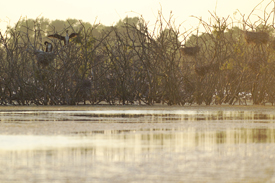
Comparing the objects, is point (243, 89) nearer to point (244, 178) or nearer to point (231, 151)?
point (231, 151)

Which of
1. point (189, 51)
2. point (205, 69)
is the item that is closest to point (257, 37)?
point (205, 69)

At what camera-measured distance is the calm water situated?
632 centimetres

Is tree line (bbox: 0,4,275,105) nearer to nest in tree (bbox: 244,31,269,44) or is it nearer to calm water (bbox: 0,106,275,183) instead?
nest in tree (bbox: 244,31,269,44)

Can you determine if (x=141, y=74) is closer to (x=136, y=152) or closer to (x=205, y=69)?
(x=205, y=69)

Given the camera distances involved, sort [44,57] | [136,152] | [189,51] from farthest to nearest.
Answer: [189,51], [44,57], [136,152]

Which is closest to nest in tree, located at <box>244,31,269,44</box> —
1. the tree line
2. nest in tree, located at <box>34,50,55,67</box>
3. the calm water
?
the tree line

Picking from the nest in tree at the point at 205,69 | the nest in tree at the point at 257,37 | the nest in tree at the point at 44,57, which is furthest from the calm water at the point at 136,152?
the nest in tree at the point at 257,37

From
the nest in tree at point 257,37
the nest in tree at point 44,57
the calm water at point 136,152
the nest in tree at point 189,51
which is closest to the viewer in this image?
the calm water at point 136,152

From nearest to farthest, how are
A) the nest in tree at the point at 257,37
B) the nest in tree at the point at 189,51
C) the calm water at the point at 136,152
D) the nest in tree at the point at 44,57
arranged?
the calm water at the point at 136,152 → the nest in tree at the point at 257,37 → the nest in tree at the point at 44,57 → the nest in tree at the point at 189,51

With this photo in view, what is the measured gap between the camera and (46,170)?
6.66 metres

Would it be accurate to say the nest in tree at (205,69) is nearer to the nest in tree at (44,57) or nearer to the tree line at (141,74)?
the tree line at (141,74)

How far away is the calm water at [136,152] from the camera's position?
6324 mm

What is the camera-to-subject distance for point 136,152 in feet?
27.0

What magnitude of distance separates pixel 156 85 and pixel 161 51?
124 centimetres
